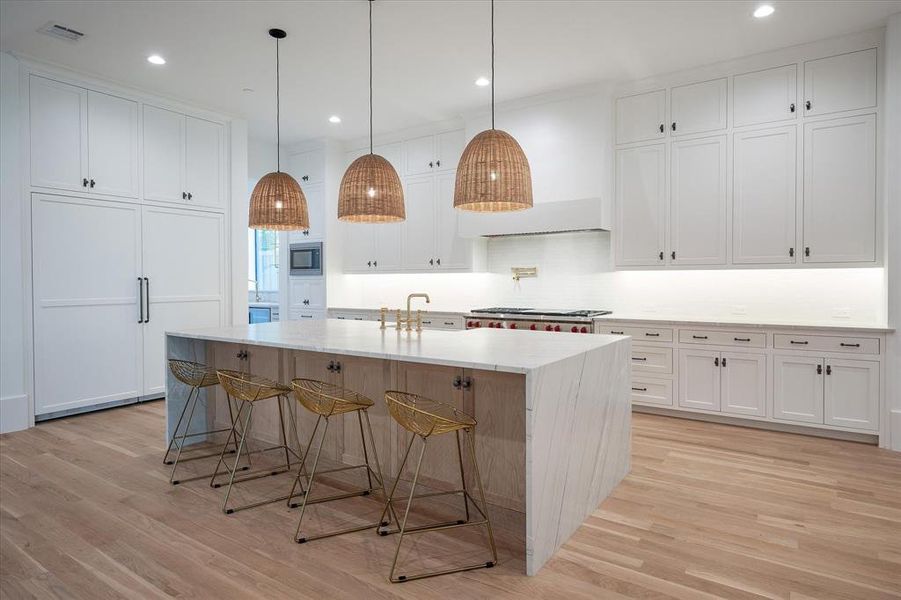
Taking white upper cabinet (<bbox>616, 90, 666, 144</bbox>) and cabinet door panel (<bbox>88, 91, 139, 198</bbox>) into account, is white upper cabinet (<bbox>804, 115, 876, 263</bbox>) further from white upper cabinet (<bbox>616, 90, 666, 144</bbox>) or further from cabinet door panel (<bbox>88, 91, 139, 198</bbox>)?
cabinet door panel (<bbox>88, 91, 139, 198</bbox>)

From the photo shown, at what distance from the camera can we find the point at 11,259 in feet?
14.4

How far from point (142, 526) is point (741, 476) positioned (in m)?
3.38

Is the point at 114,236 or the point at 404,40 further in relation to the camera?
the point at 114,236

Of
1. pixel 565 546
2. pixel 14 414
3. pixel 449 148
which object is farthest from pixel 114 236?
pixel 565 546

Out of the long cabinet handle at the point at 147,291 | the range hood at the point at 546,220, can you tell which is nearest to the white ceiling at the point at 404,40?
the range hood at the point at 546,220

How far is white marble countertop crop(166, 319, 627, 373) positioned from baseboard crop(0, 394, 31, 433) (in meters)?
1.69

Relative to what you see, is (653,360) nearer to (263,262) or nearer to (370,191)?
(370,191)

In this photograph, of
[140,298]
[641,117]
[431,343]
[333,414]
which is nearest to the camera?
[333,414]

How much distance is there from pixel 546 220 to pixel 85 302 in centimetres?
429

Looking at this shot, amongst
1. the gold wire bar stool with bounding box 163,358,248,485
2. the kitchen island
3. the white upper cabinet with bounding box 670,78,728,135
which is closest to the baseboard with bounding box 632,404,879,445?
the kitchen island

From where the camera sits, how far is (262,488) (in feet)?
10.6

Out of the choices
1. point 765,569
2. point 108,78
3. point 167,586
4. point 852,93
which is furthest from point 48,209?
point 852,93

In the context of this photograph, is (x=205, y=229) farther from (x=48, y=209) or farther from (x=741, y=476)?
(x=741, y=476)

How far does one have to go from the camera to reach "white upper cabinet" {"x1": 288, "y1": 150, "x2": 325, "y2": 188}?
7.01m
